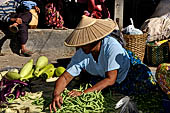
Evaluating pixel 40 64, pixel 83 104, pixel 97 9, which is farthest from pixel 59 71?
pixel 97 9

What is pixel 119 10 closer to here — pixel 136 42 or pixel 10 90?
pixel 136 42

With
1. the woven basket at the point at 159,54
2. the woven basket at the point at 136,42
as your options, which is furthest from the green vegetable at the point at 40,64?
the woven basket at the point at 159,54

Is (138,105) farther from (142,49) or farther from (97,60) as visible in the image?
(142,49)

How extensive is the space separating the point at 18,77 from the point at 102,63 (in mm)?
1391

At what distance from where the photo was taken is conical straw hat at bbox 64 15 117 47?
272 cm

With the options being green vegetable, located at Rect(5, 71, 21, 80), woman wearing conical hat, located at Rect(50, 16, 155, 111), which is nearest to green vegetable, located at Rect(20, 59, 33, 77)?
green vegetable, located at Rect(5, 71, 21, 80)

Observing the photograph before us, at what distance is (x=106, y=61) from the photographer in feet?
9.37

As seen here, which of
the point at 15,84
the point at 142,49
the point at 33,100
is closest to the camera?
the point at 33,100

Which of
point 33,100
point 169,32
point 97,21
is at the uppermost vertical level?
point 97,21

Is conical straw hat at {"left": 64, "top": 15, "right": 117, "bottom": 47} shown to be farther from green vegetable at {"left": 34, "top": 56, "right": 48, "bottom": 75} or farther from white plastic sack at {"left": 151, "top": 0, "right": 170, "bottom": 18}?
white plastic sack at {"left": 151, "top": 0, "right": 170, "bottom": 18}

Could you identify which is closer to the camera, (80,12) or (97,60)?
(97,60)

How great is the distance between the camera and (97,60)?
300 centimetres

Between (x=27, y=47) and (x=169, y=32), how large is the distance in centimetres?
296

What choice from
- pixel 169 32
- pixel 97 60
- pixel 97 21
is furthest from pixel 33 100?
pixel 169 32
